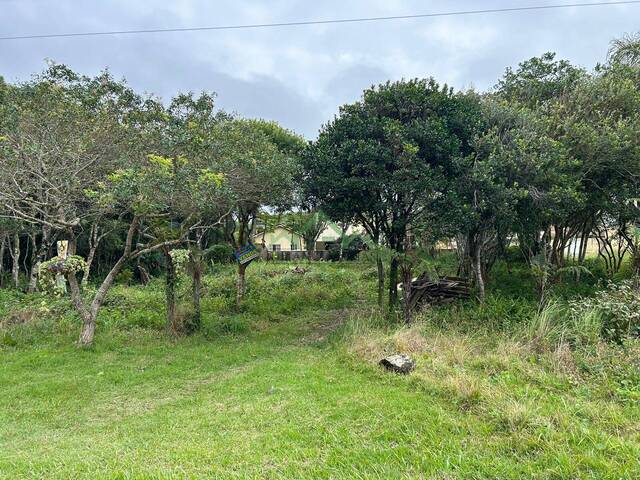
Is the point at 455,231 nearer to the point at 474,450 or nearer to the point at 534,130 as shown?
the point at 534,130

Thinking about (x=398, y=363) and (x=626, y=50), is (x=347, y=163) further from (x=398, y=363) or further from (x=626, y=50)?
(x=626, y=50)

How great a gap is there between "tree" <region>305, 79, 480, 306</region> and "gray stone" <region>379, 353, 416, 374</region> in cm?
300

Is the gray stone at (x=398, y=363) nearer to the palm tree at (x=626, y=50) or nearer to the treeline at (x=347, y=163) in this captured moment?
the treeline at (x=347, y=163)

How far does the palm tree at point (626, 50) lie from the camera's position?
883cm

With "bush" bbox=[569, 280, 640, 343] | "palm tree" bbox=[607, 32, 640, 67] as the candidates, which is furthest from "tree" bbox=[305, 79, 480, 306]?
"palm tree" bbox=[607, 32, 640, 67]

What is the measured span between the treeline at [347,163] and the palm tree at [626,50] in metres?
0.03

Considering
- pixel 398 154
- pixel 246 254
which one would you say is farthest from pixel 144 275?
pixel 398 154

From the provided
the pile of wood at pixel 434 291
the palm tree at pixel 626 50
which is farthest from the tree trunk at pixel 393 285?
the palm tree at pixel 626 50

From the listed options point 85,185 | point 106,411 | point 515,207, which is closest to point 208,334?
point 106,411

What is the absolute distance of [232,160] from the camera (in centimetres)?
721

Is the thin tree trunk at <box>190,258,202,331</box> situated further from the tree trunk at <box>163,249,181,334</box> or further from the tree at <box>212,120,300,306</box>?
the tree at <box>212,120,300,306</box>

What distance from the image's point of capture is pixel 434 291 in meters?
8.11

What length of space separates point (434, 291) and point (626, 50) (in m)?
7.30

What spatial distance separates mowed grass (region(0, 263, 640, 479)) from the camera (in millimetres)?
2781
